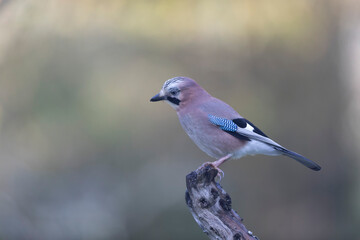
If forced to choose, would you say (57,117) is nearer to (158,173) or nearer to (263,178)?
(158,173)

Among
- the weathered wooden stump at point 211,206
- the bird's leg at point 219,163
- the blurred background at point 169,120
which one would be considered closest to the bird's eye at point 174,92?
the bird's leg at point 219,163

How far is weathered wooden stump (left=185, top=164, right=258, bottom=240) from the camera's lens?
271cm

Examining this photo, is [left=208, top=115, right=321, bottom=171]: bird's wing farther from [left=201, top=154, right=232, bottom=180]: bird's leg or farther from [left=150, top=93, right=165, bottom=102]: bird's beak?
[left=150, top=93, right=165, bottom=102]: bird's beak

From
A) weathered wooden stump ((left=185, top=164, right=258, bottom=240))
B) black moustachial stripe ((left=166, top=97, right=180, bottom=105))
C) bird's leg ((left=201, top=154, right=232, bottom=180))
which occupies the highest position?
black moustachial stripe ((left=166, top=97, right=180, bottom=105))

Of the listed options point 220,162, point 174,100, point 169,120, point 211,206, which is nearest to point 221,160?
point 220,162

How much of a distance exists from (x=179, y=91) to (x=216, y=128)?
37 centimetres

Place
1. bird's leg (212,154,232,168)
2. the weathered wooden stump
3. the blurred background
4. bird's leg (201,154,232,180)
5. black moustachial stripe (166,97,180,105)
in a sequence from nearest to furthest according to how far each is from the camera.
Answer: the weathered wooden stump < bird's leg (201,154,232,180) < bird's leg (212,154,232,168) < black moustachial stripe (166,97,180,105) < the blurred background

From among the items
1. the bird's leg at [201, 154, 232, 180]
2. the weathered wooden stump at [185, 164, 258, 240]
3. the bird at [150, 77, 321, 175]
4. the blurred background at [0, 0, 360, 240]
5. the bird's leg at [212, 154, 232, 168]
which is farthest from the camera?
the blurred background at [0, 0, 360, 240]

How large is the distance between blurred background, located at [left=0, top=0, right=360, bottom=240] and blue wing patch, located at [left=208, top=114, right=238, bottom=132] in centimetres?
308

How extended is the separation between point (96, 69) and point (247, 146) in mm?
3867

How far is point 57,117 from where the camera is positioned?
6.43m

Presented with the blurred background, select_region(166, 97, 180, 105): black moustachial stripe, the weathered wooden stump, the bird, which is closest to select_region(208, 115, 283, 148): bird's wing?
the bird

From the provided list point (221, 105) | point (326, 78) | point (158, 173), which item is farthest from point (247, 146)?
point (326, 78)

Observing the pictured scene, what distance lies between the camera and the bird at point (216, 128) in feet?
10.3
